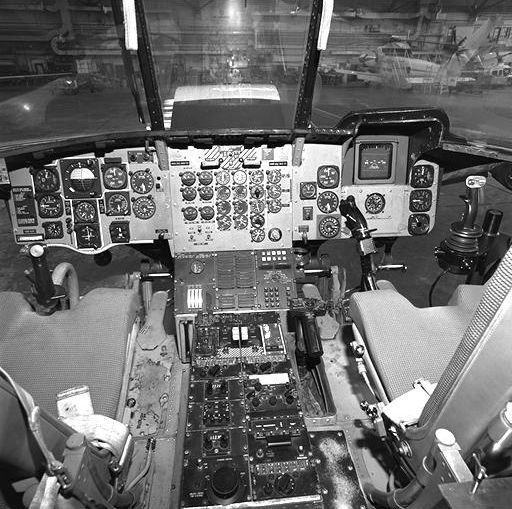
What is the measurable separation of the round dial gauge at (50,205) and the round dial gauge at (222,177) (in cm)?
125

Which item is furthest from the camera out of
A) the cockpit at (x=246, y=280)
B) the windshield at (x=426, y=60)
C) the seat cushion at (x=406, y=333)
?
the windshield at (x=426, y=60)

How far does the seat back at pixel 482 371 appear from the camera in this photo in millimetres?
778

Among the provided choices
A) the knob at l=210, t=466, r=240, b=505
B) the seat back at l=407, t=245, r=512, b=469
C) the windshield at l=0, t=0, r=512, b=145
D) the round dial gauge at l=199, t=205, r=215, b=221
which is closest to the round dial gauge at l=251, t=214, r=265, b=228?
the round dial gauge at l=199, t=205, r=215, b=221

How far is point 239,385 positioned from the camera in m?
2.16

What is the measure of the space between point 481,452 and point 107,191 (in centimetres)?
308

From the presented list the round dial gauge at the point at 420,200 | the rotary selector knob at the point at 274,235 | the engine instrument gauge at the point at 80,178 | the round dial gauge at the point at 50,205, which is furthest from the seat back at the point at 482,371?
the round dial gauge at the point at 50,205

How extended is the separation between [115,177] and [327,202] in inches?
67.2

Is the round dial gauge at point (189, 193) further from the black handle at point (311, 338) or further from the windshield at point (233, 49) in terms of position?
the black handle at point (311, 338)

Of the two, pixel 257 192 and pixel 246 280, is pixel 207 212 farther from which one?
pixel 246 280

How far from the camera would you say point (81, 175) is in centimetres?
319

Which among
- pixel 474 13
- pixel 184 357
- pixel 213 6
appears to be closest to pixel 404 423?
pixel 184 357

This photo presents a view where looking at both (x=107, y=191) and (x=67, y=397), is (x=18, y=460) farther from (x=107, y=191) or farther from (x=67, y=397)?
(x=107, y=191)

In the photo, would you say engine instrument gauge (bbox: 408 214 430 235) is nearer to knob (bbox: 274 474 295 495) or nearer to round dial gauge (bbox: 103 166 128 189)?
round dial gauge (bbox: 103 166 128 189)

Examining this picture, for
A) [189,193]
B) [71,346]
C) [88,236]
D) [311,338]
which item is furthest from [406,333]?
[88,236]
